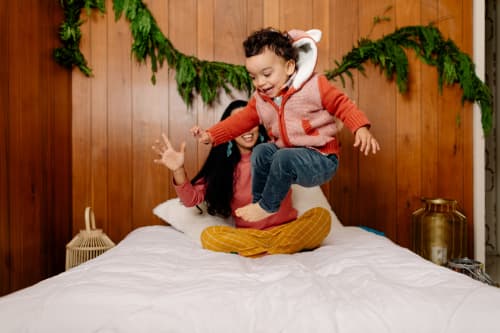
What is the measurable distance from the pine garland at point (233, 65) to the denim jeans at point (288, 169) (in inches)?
34.9

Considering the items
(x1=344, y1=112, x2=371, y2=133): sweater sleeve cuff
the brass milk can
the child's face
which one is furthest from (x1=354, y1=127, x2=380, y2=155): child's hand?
the brass milk can

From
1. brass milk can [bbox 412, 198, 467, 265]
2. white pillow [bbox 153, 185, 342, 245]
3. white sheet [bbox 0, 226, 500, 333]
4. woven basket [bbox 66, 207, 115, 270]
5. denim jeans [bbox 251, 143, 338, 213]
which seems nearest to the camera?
white sheet [bbox 0, 226, 500, 333]

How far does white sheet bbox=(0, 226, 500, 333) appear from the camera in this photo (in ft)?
2.79

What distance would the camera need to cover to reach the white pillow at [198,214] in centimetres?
185

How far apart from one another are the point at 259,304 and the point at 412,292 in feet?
1.24

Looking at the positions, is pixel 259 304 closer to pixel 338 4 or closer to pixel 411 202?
pixel 411 202

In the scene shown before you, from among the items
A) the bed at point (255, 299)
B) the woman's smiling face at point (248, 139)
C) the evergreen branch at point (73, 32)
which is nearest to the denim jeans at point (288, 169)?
the bed at point (255, 299)

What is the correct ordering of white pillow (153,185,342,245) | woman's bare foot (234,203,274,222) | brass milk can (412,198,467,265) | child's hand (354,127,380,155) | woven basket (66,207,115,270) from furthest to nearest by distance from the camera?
brass milk can (412,198,467,265) → woven basket (66,207,115,270) → white pillow (153,185,342,245) → woman's bare foot (234,203,274,222) → child's hand (354,127,380,155)

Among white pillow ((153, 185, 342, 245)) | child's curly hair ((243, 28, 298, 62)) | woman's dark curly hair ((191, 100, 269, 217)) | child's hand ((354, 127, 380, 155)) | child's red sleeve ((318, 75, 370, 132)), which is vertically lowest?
white pillow ((153, 185, 342, 245))

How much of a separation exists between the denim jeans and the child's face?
0.75 feet

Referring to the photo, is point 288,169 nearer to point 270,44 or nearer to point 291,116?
point 291,116

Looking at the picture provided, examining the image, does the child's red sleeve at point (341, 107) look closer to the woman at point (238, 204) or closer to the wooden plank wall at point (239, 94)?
the woman at point (238, 204)

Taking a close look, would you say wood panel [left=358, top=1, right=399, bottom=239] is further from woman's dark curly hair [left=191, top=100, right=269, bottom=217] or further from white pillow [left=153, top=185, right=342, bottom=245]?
woman's dark curly hair [left=191, top=100, right=269, bottom=217]

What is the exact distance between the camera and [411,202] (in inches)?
93.7
